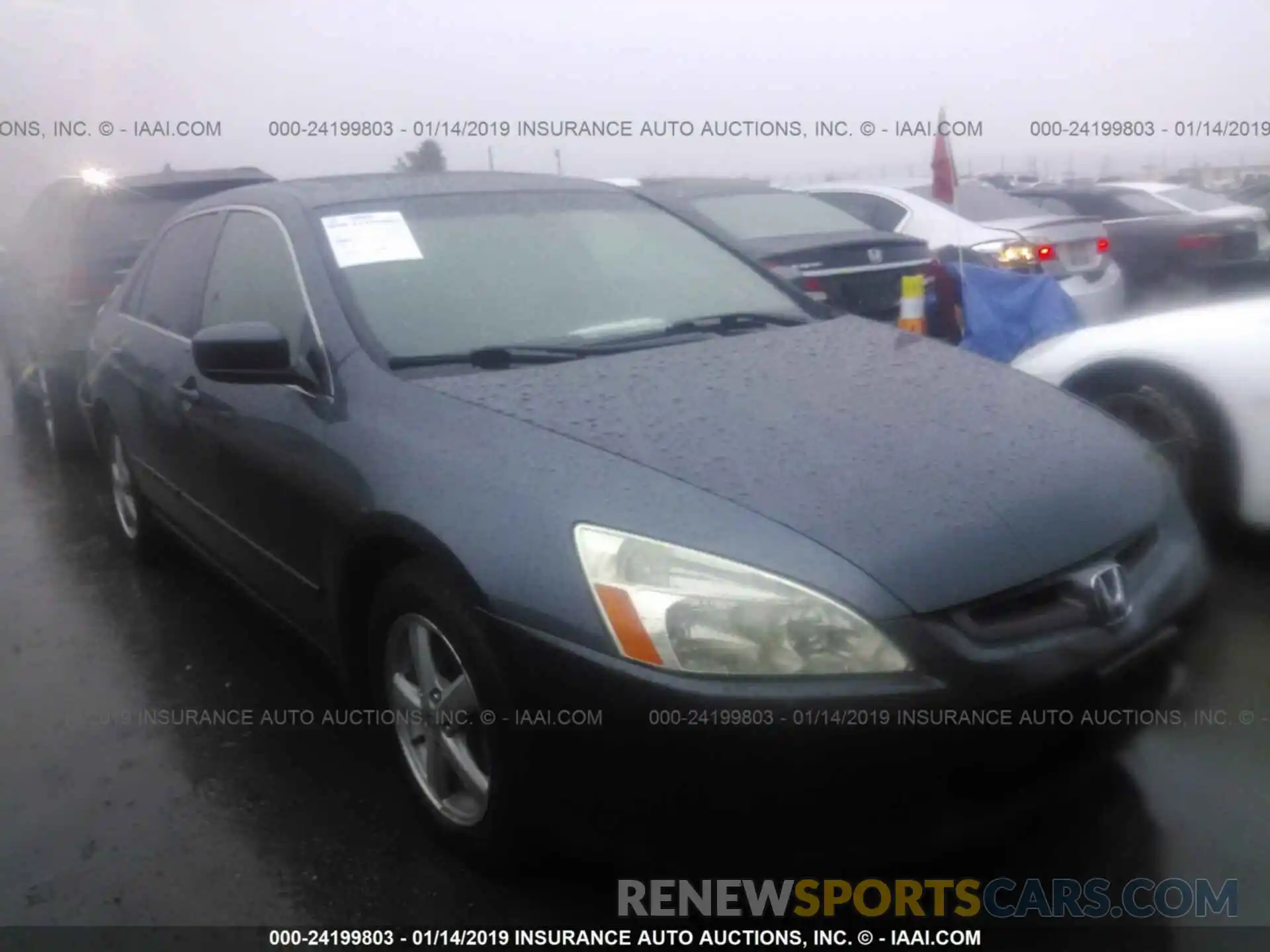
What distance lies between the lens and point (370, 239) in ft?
10.4

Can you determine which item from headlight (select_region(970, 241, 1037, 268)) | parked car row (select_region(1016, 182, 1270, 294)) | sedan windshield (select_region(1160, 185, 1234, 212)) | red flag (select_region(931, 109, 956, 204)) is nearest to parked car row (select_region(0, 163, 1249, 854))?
headlight (select_region(970, 241, 1037, 268))

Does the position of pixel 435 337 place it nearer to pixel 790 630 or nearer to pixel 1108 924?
pixel 790 630

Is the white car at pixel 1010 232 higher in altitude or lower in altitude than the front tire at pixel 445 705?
higher

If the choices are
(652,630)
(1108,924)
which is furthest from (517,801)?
(1108,924)

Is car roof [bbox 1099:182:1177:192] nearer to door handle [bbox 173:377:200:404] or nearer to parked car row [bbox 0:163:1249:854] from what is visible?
parked car row [bbox 0:163:1249:854]

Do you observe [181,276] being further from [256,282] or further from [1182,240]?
[1182,240]

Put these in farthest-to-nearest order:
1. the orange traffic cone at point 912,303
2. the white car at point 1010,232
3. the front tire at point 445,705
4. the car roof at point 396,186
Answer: the white car at point 1010,232 < the orange traffic cone at point 912,303 < the car roof at point 396,186 < the front tire at point 445,705

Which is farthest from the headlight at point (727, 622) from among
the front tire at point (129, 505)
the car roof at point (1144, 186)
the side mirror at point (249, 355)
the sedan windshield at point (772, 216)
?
the car roof at point (1144, 186)

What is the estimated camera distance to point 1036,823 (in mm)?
2195

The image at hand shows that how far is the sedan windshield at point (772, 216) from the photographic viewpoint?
6.53 meters

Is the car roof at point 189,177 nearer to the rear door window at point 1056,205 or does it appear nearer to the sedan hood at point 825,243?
the sedan hood at point 825,243

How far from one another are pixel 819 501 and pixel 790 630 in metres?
0.30

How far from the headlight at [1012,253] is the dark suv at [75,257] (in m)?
4.65

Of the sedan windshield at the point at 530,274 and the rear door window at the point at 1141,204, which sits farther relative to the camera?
the rear door window at the point at 1141,204
